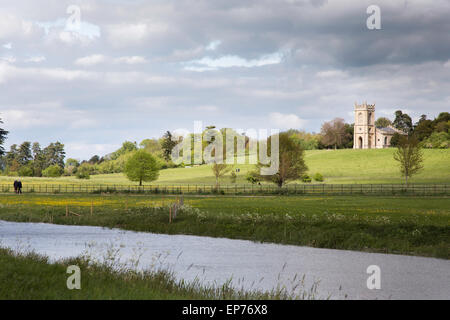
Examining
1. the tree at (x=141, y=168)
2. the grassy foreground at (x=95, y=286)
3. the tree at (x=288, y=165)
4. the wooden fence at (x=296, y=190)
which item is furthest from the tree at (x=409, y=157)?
the grassy foreground at (x=95, y=286)

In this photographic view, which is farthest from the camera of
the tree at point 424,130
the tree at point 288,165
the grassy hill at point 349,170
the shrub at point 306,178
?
the tree at point 424,130

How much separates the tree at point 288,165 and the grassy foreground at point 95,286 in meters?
70.0

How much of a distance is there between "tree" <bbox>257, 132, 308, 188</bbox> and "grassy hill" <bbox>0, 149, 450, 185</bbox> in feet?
94.6

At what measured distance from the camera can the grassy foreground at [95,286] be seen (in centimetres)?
1457

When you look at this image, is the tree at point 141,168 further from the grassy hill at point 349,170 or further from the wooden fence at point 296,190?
the wooden fence at point 296,190

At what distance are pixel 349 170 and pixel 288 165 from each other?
188 ft

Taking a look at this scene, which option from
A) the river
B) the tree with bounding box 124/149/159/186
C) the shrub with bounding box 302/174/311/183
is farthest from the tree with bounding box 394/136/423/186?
the river

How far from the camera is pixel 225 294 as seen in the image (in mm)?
16891

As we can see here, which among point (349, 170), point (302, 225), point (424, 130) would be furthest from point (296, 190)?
point (424, 130)

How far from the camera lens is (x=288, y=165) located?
8888 cm

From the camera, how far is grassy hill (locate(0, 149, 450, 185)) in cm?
12203

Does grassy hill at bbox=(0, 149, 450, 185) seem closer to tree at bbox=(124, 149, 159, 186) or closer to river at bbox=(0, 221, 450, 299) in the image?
tree at bbox=(124, 149, 159, 186)

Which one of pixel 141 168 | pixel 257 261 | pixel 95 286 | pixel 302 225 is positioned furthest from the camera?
pixel 141 168

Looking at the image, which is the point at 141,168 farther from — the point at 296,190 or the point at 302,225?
the point at 302,225
